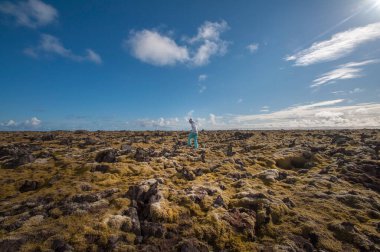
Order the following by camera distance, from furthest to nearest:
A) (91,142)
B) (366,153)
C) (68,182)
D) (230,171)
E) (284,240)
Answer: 1. (91,142)
2. (366,153)
3. (230,171)
4. (68,182)
5. (284,240)

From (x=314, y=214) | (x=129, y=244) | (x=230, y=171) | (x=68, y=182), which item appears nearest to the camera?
(x=129, y=244)

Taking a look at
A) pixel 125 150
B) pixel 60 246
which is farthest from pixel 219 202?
pixel 125 150

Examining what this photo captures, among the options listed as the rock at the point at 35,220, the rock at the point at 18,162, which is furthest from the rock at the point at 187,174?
the rock at the point at 18,162

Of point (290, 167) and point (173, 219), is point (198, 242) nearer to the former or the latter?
point (173, 219)

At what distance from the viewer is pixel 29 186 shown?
17.6 metres

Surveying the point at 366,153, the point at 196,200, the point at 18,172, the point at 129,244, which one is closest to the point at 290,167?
the point at 366,153

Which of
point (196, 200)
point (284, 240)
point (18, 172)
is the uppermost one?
point (18, 172)

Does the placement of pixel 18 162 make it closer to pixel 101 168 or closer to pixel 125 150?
pixel 101 168

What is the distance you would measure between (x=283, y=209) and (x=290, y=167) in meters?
15.0

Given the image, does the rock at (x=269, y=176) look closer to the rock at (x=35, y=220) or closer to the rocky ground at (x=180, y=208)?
the rocky ground at (x=180, y=208)

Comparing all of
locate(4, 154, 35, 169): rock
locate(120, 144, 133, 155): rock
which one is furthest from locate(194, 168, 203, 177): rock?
locate(4, 154, 35, 169): rock

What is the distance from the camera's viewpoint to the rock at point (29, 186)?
56.9 ft

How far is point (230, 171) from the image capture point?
23812 millimetres

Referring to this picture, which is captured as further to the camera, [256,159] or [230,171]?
[256,159]
